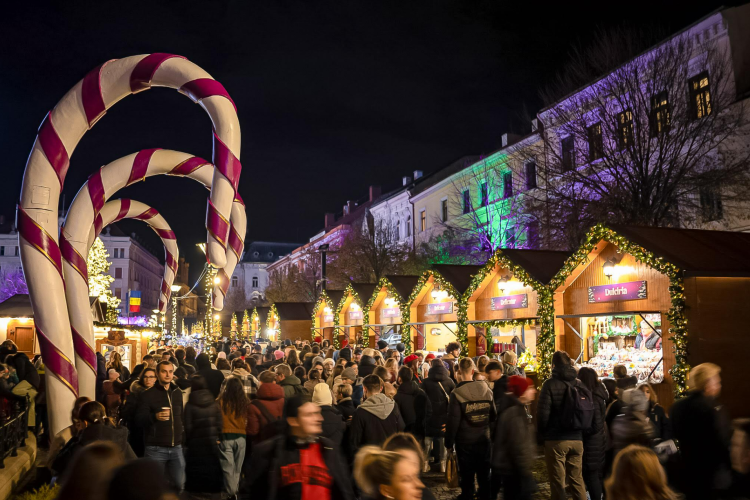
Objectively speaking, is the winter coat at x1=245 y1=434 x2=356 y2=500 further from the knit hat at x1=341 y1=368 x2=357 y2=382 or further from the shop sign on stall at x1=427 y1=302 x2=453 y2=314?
the shop sign on stall at x1=427 y1=302 x2=453 y2=314

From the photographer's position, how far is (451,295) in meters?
19.8

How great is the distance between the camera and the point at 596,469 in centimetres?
767

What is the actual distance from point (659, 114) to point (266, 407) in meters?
19.4

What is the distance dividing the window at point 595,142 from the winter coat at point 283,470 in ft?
67.4

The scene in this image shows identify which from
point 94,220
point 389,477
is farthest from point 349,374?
point 389,477

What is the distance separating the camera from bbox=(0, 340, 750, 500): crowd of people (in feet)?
11.6

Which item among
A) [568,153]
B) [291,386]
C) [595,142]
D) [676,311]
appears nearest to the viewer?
[291,386]

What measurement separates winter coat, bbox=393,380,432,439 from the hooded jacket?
162cm

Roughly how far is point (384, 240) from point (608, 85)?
22968 millimetres

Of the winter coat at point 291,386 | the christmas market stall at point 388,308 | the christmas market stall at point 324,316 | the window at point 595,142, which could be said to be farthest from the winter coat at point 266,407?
the christmas market stall at point 324,316

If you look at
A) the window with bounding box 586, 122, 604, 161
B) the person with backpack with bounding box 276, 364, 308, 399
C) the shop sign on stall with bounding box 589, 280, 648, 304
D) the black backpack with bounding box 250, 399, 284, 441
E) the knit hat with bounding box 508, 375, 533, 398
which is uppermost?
the window with bounding box 586, 122, 604, 161

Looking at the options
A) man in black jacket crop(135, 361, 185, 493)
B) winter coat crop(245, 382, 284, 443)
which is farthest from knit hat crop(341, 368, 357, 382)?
man in black jacket crop(135, 361, 185, 493)

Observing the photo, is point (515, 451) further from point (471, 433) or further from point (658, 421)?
point (658, 421)

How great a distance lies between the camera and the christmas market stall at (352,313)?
26.8 meters
